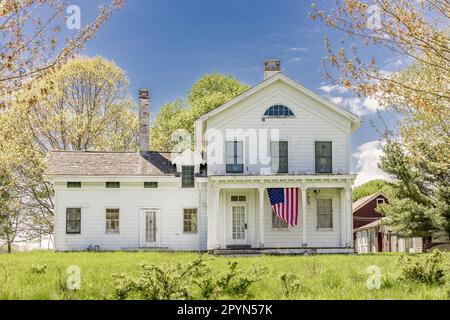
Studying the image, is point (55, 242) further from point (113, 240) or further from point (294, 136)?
point (294, 136)

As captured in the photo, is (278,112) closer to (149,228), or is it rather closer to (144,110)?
(144,110)

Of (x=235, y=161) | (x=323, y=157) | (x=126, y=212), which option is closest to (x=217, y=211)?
(x=235, y=161)

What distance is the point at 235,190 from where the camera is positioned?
3030 centimetres

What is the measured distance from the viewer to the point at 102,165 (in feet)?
103

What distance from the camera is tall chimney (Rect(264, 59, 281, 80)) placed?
31609 mm

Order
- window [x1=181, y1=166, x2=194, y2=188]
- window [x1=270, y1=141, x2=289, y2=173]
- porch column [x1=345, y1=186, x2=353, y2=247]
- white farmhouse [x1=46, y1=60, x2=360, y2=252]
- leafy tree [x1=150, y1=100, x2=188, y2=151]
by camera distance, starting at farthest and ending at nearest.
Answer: leafy tree [x1=150, y1=100, x2=188, y2=151] → window [x1=181, y1=166, x2=194, y2=188] → window [x1=270, y1=141, x2=289, y2=173] → white farmhouse [x1=46, y1=60, x2=360, y2=252] → porch column [x1=345, y1=186, x2=353, y2=247]

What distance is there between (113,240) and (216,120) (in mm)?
7792

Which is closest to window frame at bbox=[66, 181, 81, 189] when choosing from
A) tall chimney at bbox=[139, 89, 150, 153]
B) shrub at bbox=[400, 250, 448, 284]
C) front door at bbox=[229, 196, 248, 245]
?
tall chimney at bbox=[139, 89, 150, 153]

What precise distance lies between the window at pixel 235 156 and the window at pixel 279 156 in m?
1.51

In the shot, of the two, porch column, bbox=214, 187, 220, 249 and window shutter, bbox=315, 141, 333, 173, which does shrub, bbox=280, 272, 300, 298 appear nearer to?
porch column, bbox=214, 187, 220, 249

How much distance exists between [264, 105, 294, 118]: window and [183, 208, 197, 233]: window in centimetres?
613

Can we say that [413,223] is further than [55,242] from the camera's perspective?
Yes

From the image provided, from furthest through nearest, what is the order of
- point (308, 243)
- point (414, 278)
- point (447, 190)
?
1. point (447, 190)
2. point (308, 243)
3. point (414, 278)
